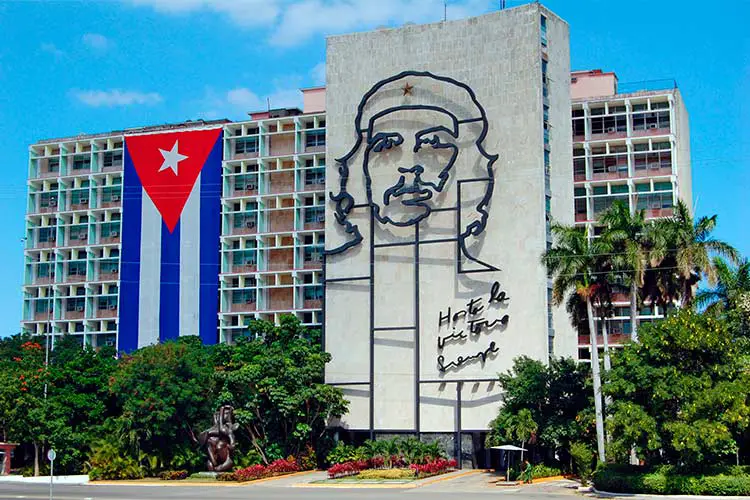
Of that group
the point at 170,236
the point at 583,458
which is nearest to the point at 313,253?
the point at 170,236

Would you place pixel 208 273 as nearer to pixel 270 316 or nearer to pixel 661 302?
pixel 270 316

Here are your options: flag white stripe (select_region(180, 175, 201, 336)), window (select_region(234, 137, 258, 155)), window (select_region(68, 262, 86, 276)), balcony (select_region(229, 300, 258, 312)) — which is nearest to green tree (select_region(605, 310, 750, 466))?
flag white stripe (select_region(180, 175, 201, 336))

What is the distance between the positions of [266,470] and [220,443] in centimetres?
374

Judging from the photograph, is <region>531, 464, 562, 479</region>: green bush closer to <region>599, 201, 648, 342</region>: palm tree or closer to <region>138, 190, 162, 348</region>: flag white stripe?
<region>599, 201, 648, 342</region>: palm tree

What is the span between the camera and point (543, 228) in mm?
68062

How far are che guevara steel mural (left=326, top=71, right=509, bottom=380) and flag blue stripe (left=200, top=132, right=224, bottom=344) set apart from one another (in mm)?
28265

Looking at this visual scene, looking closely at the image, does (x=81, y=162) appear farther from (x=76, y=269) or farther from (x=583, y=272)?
(x=583, y=272)

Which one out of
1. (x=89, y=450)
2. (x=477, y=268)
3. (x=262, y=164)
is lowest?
(x=89, y=450)

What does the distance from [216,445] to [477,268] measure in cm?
2104

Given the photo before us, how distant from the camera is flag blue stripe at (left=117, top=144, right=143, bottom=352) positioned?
99.6 meters

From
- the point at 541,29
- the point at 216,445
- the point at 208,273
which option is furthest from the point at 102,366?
the point at 541,29

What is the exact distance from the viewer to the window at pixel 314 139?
341 feet

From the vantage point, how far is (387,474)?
6225 cm

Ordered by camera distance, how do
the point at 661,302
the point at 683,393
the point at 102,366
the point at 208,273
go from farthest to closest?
the point at 208,273
the point at 102,366
the point at 661,302
the point at 683,393
